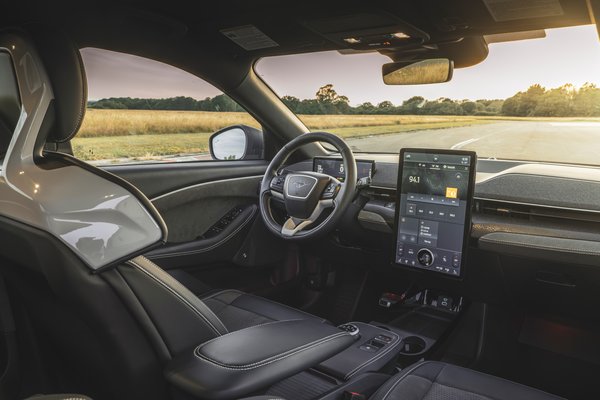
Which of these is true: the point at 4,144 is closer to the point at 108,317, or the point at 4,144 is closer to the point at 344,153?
the point at 108,317

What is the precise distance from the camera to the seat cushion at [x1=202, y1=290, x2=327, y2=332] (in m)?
2.21

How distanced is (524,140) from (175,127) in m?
1.99

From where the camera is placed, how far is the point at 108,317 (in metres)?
1.09

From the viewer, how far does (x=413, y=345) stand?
2.71 meters

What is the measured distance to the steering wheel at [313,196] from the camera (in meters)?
2.31

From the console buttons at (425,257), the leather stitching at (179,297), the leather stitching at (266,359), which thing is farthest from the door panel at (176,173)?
the leather stitching at (266,359)

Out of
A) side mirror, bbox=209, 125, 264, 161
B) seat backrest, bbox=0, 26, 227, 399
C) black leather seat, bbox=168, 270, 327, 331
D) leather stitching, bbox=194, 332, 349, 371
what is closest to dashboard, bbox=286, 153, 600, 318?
black leather seat, bbox=168, 270, 327, 331

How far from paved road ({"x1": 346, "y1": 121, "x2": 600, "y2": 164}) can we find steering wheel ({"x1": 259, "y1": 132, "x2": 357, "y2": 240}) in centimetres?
39

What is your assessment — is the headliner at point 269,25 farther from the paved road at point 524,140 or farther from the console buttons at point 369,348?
the console buttons at point 369,348

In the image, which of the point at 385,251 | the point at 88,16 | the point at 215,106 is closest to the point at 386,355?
the point at 385,251

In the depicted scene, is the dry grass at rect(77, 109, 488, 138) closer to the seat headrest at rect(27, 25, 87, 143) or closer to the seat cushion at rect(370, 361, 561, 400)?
the seat headrest at rect(27, 25, 87, 143)

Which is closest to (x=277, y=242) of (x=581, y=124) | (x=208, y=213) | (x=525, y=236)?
(x=208, y=213)

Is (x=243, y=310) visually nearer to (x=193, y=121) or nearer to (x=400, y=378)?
(x=400, y=378)

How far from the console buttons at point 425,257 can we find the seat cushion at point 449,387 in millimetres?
727
